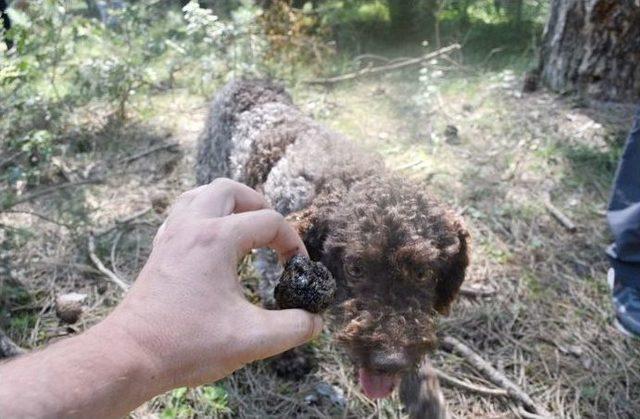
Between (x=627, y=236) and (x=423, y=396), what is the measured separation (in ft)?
5.85

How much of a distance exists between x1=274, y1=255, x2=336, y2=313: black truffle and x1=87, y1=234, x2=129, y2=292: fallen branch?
6.40 feet

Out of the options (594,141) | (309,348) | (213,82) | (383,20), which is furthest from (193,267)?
(383,20)

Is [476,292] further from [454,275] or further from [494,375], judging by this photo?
[454,275]

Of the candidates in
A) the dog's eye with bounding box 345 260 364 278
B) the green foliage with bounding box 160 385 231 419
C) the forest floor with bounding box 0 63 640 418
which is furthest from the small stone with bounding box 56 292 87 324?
the dog's eye with bounding box 345 260 364 278

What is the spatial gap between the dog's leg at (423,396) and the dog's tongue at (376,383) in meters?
0.34

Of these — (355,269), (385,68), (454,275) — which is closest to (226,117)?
(355,269)

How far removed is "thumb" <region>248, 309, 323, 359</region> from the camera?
167 cm

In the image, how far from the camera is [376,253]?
2.54 metres

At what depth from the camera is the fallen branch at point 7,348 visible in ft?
9.84

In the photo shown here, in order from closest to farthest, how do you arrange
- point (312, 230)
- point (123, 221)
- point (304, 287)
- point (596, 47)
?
point (304, 287), point (312, 230), point (123, 221), point (596, 47)

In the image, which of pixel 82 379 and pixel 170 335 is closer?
pixel 82 379

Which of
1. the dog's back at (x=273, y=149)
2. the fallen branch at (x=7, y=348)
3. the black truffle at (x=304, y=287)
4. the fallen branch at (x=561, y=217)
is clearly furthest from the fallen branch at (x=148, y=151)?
the black truffle at (x=304, y=287)

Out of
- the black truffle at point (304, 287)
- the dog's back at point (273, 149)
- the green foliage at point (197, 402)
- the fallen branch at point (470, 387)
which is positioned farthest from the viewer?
the dog's back at point (273, 149)

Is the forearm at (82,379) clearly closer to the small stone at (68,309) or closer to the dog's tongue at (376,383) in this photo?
the dog's tongue at (376,383)
